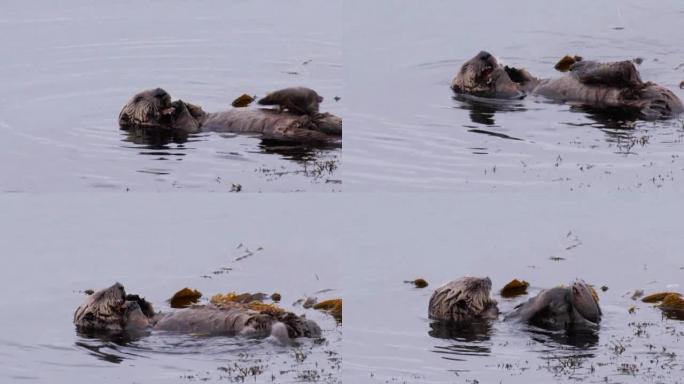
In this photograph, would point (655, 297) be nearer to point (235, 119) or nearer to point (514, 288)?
point (514, 288)

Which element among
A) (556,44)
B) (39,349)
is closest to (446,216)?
(556,44)

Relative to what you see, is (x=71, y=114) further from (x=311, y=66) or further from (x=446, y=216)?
(x=446, y=216)

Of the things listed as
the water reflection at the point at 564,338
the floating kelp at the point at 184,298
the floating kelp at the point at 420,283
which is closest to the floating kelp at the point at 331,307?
the floating kelp at the point at 420,283

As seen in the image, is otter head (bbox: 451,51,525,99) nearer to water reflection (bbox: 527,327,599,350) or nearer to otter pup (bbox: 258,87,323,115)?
otter pup (bbox: 258,87,323,115)

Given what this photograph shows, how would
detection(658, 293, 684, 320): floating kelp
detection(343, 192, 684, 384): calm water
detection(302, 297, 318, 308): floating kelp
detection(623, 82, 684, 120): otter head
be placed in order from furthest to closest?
detection(623, 82, 684, 120): otter head < detection(302, 297, 318, 308): floating kelp < detection(658, 293, 684, 320): floating kelp < detection(343, 192, 684, 384): calm water

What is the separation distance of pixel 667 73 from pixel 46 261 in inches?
298

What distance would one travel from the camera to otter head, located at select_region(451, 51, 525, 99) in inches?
653

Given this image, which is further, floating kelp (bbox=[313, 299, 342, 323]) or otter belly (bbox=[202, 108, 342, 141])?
otter belly (bbox=[202, 108, 342, 141])

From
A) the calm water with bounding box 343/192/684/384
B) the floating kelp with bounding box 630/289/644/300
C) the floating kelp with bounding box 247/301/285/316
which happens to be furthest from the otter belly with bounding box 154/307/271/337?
the floating kelp with bounding box 630/289/644/300

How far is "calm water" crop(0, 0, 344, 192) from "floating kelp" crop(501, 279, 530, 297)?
230 centimetres

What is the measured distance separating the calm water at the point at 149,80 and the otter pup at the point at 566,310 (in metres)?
2.22

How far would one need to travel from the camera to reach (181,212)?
1703cm

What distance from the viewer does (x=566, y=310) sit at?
42.9ft

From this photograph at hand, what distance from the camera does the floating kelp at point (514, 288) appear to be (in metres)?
14.7
